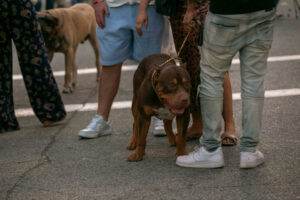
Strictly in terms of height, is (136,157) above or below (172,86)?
below

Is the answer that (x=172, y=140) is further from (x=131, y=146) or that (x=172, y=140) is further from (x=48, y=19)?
(x=48, y=19)

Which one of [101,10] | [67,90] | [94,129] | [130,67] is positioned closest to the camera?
[101,10]

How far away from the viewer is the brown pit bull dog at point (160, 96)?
3699 mm

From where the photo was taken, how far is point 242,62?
371cm

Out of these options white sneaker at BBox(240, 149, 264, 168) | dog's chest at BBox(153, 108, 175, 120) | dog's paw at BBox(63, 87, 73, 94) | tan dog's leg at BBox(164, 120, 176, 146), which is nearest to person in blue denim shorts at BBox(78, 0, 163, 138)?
tan dog's leg at BBox(164, 120, 176, 146)

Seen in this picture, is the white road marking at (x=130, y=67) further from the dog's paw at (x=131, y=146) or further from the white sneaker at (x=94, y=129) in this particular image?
the dog's paw at (x=131, y=146)

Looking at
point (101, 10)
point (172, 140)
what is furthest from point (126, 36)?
point (172, 140)

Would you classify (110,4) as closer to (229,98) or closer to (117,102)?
(229,98)

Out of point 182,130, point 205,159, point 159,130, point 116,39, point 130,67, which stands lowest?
point 130,67

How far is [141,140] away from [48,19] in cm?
341

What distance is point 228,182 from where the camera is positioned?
11.8 feet

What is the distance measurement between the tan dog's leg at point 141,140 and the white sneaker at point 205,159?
0.40 meters

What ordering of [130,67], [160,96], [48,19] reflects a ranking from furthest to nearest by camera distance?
[130,67]
[48,19]
[160,96]

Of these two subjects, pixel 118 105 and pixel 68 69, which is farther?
pixel 68 69
